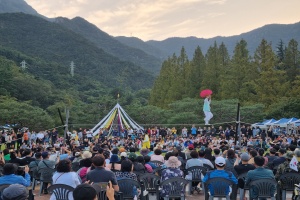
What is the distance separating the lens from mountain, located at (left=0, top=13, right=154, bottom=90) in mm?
110625

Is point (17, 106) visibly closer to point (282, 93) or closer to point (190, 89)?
point (190, 89)

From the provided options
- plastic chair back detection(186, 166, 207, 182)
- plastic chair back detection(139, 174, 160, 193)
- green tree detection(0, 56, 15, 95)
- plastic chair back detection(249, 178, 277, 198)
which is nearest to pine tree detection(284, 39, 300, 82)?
green tree detection(0, 56, 15, 95)

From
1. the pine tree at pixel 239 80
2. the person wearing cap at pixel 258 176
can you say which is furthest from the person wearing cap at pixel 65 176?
the pine tree at pixel 239 80

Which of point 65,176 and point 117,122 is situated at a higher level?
point 117,122

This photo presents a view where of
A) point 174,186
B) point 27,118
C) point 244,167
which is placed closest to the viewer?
point 174,186

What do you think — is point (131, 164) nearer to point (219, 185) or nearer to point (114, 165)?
point (114, 165)

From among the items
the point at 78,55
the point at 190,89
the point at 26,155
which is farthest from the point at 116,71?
the point at 26,155

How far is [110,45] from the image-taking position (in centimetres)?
17588

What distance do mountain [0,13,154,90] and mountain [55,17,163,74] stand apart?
28.0 metres

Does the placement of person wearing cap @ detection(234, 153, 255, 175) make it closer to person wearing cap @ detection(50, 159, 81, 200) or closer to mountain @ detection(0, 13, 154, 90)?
person wearing cap @ detection(50, 159, 81, 200)

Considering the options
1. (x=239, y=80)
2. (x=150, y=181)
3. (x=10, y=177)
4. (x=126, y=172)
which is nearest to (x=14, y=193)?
(x=10, y=177)

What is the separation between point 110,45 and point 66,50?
160ft

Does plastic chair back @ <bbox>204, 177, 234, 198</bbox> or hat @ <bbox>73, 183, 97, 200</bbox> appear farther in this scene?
plastic chair back @ <bbox>204, 177, 234, 198</bbox>

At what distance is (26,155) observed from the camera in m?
10.7
